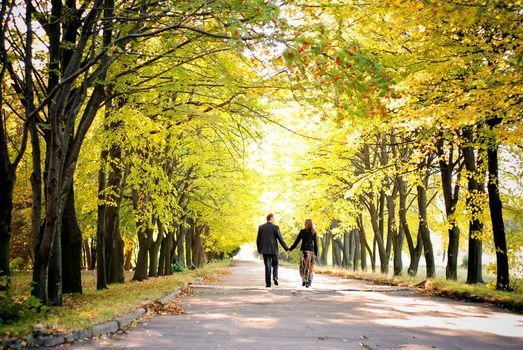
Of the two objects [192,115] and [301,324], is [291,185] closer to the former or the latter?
[192,115]

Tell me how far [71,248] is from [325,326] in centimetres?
791

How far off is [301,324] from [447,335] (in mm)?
2222

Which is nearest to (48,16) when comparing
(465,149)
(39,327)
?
(39,327)

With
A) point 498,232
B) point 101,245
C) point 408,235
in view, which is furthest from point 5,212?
point 408,235

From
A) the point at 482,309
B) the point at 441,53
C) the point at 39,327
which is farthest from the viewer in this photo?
the point at 441,53

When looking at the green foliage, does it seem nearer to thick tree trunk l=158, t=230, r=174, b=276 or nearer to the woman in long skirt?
the woman in long skirt

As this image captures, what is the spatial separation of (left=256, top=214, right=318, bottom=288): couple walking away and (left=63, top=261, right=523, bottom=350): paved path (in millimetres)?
3264

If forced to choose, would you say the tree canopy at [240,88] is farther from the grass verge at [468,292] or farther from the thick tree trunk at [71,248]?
the grass verge at [468,292]

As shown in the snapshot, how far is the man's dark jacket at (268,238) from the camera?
15125mm

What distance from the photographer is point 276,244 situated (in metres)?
15.3

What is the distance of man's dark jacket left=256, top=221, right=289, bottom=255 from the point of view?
49.6 feet

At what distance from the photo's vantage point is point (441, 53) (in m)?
11.9

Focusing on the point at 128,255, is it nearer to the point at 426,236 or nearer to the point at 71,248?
the point at 426,236

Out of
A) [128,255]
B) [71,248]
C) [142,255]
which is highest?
[71,248]
